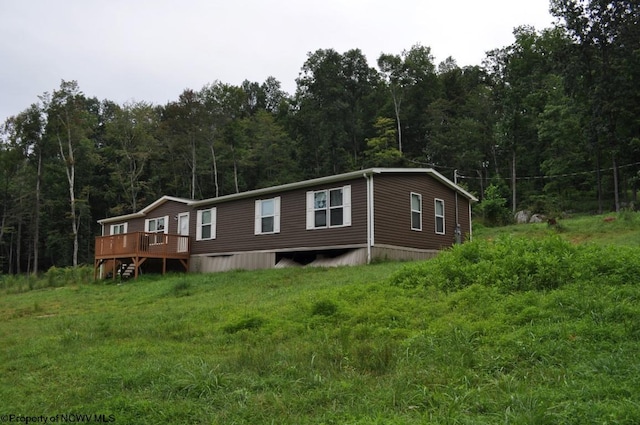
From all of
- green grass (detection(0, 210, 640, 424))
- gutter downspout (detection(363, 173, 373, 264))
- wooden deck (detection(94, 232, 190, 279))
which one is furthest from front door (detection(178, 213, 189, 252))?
green grass (detection(0, 210, 640, 424))

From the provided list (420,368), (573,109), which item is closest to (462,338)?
(420,368)

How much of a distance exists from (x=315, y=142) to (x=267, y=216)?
91.5 ft

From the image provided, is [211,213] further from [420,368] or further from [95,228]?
[95,228]

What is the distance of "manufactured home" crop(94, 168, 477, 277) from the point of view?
1712 cm

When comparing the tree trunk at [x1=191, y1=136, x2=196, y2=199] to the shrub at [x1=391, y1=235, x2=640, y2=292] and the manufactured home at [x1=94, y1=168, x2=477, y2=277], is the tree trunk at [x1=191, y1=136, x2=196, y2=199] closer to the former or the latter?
the manufactured home at [x1=94, y1=168, x2=477, y2=277]

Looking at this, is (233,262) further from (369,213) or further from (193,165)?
(193,165)

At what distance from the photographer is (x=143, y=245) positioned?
70.3ft

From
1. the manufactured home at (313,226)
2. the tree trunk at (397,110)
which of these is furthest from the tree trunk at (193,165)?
the manufactured home at (313,226)

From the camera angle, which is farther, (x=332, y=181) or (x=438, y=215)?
(x=438, y=215)

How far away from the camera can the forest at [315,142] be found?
127ft

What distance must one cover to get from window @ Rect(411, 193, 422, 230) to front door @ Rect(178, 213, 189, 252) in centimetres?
1019

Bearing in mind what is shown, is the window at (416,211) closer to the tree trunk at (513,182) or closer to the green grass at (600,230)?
the green grass at (600,230)

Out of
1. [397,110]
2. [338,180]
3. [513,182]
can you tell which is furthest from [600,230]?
[397,110]

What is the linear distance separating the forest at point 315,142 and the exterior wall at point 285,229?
1950 cm
